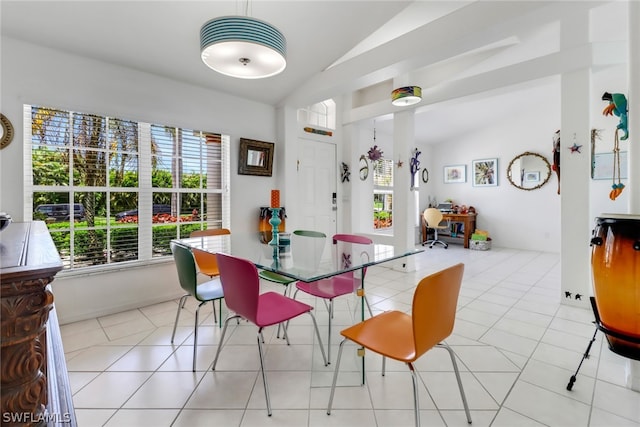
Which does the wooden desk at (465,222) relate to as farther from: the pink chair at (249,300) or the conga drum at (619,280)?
the pink chair at (249,300)

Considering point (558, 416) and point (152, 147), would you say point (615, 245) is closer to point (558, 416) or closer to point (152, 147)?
point (558, 416)

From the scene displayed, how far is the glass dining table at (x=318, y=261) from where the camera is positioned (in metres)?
1.66

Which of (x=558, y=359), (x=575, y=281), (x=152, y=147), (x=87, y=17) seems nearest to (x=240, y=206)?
(x=152, y=147)

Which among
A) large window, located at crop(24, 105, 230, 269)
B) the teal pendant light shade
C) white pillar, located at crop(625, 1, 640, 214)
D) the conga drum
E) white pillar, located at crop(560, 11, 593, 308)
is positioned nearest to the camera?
the conga drum

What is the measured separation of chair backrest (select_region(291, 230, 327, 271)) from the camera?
6.08 ft

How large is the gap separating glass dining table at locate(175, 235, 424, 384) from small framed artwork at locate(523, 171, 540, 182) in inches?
215

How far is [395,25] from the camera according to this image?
324cm

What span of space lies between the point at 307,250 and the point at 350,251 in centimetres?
35

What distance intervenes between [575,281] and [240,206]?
3.93 m

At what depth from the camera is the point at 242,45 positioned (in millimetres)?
1674

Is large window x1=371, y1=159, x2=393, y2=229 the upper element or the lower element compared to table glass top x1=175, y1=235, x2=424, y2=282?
upper

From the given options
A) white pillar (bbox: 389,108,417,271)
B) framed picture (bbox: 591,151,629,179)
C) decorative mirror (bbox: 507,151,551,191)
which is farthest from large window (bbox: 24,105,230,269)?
framed picture (bbox: 591,151,629,179)

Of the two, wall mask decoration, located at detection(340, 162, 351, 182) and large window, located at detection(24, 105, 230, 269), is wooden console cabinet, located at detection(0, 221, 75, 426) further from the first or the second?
wall mask decoration, located at detection(340, 162, 351, 182)

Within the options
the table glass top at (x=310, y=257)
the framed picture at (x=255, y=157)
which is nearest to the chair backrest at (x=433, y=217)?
the framed picture at (x=255, y=157)
